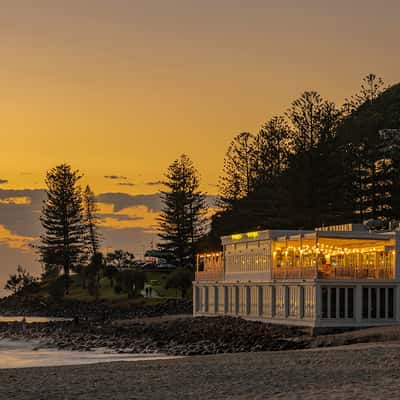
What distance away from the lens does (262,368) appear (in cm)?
2330

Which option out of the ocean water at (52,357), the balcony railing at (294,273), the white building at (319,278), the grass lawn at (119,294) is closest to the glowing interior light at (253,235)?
the white building at (319,278)

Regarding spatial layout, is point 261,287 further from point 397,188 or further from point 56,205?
point 56,205

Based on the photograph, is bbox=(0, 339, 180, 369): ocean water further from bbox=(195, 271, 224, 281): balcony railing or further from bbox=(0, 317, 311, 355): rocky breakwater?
bbox=(195, 271, 224, 281): balcony railing

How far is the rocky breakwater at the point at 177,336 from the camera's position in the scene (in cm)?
3728

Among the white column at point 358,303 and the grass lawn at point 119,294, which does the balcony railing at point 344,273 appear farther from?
the grass lawn at point 119,294

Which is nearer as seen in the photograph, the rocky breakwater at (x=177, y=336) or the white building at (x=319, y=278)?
the rocky breakwater at (x=177, y=336)

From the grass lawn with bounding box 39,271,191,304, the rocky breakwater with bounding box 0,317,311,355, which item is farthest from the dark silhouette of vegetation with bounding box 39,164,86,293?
the rocky breakwater with bounding box 0,317,311,355

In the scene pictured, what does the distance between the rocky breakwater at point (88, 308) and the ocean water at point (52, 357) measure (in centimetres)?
2261

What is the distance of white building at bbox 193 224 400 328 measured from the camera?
1614 inches

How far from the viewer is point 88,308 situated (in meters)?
86.4

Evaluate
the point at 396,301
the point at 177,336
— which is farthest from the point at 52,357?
the point at 396,301

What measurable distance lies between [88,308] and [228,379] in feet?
216

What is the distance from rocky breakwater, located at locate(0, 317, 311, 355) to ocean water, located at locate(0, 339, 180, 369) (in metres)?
1.16

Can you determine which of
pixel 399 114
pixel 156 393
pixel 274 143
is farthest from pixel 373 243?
pixel 399 114
